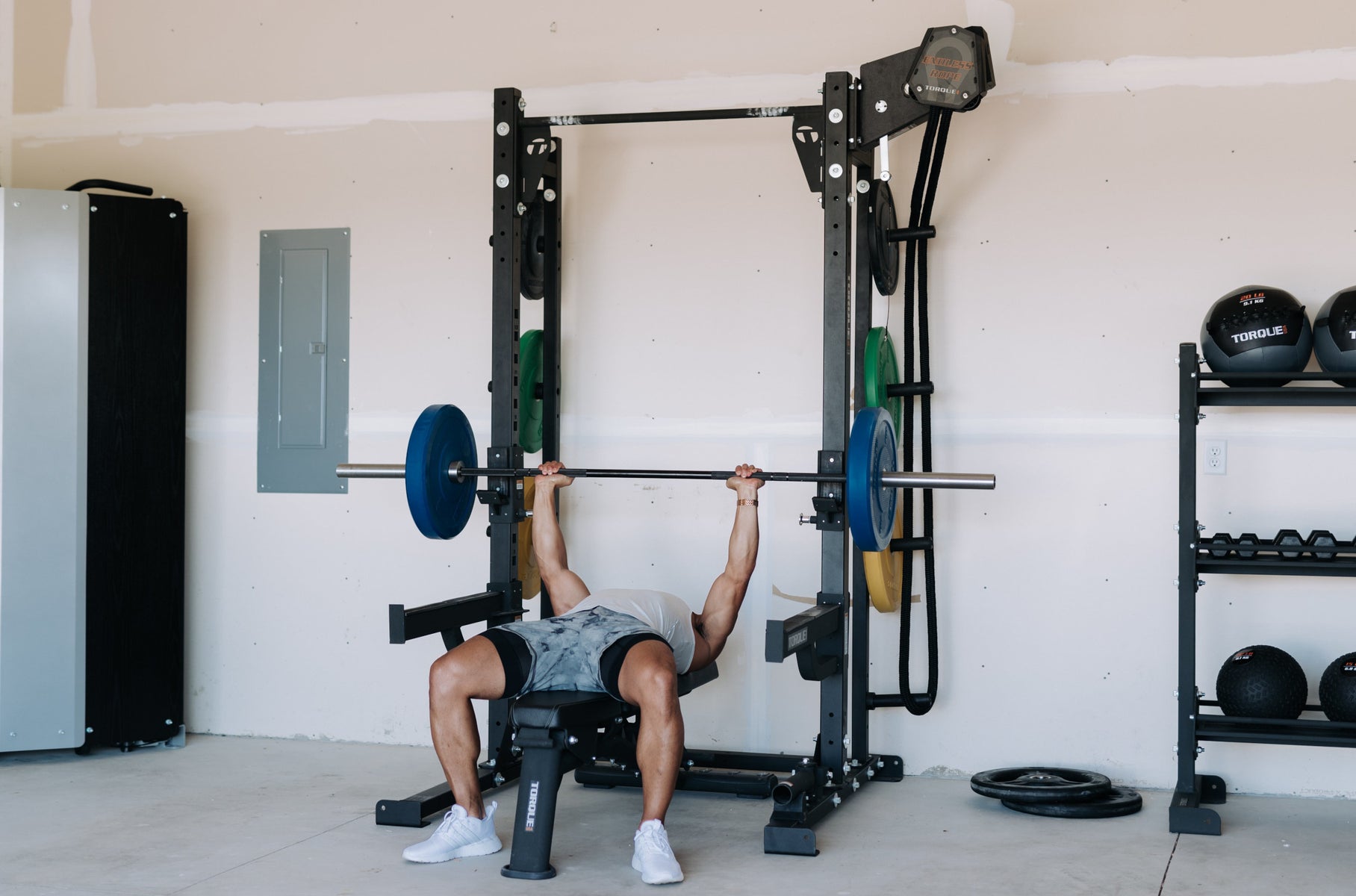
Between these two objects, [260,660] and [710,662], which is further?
[260,660]

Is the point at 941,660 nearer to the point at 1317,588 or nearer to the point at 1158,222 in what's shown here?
the point at 1317,588

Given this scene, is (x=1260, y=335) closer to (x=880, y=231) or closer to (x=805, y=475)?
(x=880, y=231)

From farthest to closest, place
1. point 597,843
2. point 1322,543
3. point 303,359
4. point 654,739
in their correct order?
point 303,359, point 1322,543, point 597,843, point 654,739

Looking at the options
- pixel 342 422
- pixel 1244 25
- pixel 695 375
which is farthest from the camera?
pixel 342 422

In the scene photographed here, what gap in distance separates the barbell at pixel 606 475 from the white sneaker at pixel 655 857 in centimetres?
92

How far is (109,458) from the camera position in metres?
4.41

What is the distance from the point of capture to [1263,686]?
11.5 ft

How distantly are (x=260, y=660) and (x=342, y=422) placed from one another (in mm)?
930

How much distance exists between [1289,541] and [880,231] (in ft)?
4.75

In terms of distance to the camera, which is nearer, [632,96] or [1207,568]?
[1207,568]

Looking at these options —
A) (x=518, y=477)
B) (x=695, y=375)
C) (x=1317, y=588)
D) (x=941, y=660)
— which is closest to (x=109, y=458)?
(x=518, y=477)

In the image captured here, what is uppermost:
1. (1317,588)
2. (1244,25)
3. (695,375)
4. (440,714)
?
(1244,25)

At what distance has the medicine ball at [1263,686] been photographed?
3500 mm

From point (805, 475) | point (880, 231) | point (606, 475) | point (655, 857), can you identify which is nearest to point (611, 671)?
point (655, 857)
